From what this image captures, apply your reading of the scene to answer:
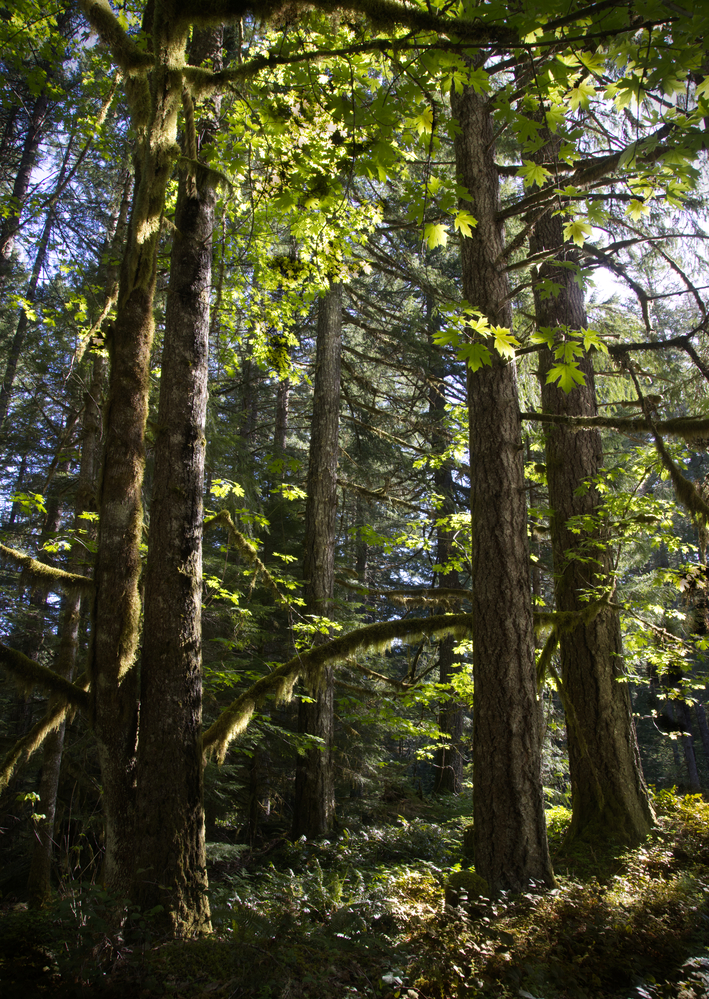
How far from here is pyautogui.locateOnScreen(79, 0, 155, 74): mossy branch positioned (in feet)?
12.6

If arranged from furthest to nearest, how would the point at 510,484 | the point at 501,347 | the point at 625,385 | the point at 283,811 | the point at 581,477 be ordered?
1. the point at 283,811
2. the point at 625,385
3. the point at 581,477
4. the point at 510,484
5. the point at 501,347

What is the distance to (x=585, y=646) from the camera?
5.95 meters

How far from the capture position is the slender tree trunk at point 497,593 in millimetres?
3994

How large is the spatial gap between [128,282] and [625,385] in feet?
24.7

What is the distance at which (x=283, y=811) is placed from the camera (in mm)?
12062

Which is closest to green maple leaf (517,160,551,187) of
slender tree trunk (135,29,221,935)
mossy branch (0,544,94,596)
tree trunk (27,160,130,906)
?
slender tree trunk (135,29,221,935)

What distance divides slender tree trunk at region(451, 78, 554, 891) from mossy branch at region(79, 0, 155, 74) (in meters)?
2.38

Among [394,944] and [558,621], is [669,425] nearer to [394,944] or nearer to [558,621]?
[558,621]

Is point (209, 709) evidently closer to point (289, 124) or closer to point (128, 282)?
point (128, 282)

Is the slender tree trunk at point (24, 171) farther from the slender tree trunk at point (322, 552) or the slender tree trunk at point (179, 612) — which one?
the slender tree trunk at point (179, 612)

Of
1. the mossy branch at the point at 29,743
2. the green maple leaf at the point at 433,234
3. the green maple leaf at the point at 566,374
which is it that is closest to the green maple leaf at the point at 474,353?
the green maple leaf at the point at 566,374

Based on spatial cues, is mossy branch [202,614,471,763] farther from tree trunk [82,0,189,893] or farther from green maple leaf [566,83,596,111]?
green maple leaf [566,83,596,111]

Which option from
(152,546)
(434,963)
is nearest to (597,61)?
(152,546)

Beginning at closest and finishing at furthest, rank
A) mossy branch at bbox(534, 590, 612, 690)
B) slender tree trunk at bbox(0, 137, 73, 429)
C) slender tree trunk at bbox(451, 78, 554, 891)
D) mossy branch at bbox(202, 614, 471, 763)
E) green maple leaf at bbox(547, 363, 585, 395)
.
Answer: green maple leaf at bbox(547, 363, 585, 395) → slender tree trunk at bbox(451, 78, 554, 891) → mossy branch at bbox(534, 590, 612, 690) → mossy branch at bbox(202, 614, 471, 763) → slender tree trunk at bbox(0, 137, 73, 429)
